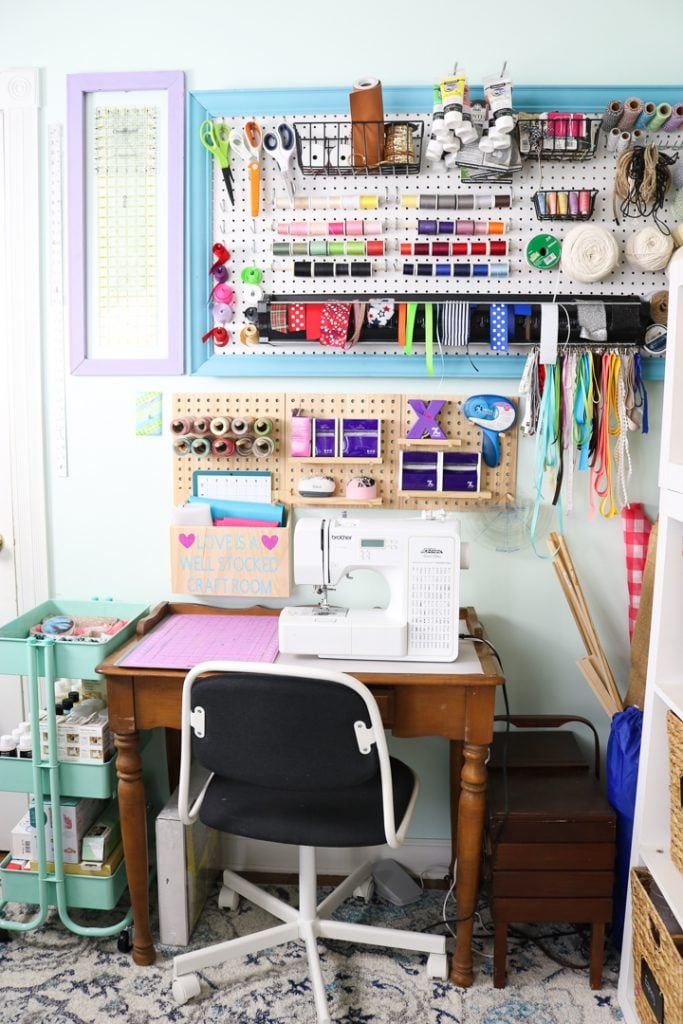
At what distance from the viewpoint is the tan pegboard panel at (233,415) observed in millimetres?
2262

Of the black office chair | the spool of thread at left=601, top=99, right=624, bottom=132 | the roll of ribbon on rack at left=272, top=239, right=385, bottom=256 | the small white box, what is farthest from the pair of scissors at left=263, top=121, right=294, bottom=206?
the small white box

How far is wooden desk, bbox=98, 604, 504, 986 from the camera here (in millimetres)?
1852

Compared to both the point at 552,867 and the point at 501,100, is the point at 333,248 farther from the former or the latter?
the point at 552,867

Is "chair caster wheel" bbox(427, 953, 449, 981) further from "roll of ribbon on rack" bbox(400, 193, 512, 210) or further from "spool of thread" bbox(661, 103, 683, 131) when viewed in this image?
"spool of thread" bbox(661, 103, 683, 131)

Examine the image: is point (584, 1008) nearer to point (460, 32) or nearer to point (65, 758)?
point (65, 758)

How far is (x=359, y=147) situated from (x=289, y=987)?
6.87ft

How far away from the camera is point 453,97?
1962 mm

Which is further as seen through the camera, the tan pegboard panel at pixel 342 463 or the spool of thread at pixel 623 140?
the tan pegboard panel at pixel 342 463

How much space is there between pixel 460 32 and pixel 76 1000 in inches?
102

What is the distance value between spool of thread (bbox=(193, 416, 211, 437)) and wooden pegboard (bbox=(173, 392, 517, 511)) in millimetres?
42

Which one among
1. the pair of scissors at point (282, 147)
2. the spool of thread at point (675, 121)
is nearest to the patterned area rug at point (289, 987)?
the pair of scissors at point (282, 147)

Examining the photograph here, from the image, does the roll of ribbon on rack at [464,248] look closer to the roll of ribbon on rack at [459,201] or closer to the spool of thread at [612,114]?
the roll of ribbon on rack at [459,201]

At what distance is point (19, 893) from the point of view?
7.04 ft

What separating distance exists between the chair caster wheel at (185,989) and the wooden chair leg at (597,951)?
0.95m
